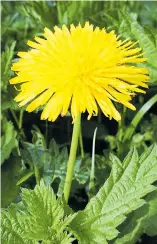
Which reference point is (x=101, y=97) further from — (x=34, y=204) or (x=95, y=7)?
(x=95, y=7)

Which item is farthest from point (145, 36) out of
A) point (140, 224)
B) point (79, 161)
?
point (140, 224)

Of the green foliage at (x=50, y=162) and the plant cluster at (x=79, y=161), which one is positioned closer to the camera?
the plant cluster at (x=79, y=161)

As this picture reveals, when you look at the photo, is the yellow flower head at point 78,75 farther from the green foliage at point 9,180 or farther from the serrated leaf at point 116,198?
the green foliage at point 9,180

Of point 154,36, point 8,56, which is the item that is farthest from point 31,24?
point 154,36

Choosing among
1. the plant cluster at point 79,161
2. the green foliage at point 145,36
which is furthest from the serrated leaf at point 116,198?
the green foliage at point 145,36

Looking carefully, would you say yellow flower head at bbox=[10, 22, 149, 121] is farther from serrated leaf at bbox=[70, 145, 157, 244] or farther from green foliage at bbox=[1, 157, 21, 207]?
green foliage at bbox=[1, 157, 21, 207]

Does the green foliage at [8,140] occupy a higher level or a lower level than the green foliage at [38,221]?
higher

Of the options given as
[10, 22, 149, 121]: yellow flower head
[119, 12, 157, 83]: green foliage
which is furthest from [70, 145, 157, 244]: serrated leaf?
[119, 12, 157, 83]: green foliage
